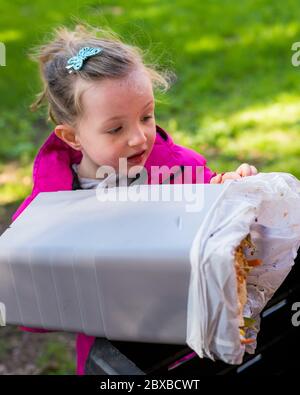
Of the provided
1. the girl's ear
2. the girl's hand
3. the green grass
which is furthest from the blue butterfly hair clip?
the green grass

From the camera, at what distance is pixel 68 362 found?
2.61 meters

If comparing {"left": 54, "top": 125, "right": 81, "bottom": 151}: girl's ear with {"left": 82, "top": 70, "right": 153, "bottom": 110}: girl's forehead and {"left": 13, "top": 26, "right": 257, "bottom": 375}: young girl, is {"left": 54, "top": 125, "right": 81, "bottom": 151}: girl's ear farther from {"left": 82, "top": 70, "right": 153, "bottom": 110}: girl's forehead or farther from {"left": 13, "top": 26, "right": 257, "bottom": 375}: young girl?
{"left": 82, "top": 70, "right": 153, "bottom": 110}: girl's forehead

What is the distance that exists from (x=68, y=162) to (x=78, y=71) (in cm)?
28

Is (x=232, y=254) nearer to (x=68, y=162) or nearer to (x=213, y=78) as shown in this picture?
(x=68, y=162)

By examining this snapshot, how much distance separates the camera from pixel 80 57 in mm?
1590

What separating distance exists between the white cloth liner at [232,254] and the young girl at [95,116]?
21 centimetres

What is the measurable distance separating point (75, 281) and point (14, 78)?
4.07 meters

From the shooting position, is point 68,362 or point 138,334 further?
point 68,362

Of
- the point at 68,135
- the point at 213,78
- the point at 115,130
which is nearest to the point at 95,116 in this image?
the point at 115,130

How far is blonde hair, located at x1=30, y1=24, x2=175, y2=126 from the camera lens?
5.11 ft
